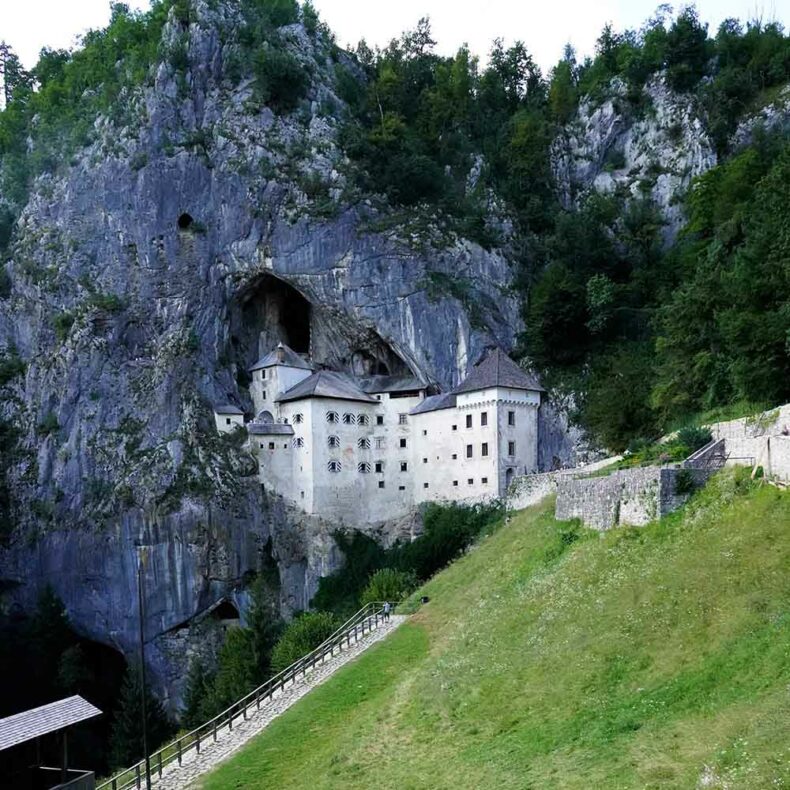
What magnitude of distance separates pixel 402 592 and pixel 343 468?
1660 centimetres

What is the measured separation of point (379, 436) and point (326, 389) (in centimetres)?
473

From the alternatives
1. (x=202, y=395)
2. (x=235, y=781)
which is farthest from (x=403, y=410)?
(x=235, y=781)

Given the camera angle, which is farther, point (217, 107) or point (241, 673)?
point (217, 107)

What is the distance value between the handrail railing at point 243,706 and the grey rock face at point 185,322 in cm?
2153

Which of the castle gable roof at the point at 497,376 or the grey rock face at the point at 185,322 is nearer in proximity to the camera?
the castle gable roof at the point at 497,376

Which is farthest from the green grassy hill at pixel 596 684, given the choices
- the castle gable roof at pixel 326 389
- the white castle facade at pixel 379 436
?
the castle gable roof at pixel 326 389

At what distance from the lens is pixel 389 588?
42719mm

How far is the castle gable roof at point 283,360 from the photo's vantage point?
61562 millimetres

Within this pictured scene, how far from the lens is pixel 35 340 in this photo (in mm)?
64750

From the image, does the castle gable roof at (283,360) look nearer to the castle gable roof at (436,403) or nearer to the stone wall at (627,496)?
the castle gable roof at (436,403)

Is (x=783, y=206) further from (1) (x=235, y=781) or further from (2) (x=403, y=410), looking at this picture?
(1) (x=235, y=781)

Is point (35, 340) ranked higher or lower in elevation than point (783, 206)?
lower

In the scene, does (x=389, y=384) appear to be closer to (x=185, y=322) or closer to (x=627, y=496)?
(x=185, y=322)

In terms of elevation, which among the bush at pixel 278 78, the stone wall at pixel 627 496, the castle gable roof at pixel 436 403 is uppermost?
the bush at pixel 278 78
